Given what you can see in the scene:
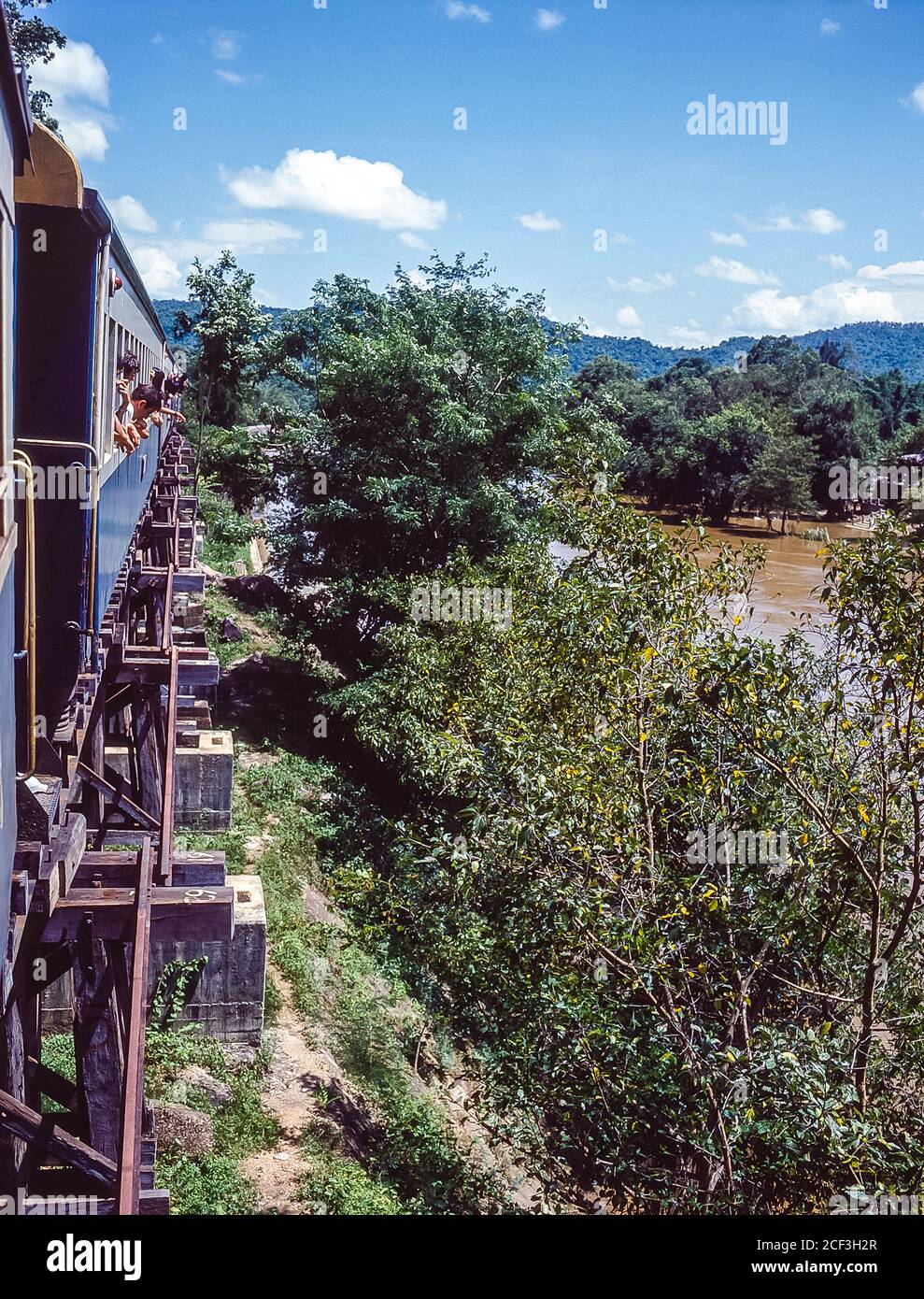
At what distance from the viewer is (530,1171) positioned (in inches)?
261

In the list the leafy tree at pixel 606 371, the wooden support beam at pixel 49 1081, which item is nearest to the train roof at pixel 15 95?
the wooden support beam at pixel 49 1081

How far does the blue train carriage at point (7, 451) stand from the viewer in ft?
9.18

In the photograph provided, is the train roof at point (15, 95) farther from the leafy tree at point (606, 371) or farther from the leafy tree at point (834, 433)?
the leafy tree at point (606, 371)

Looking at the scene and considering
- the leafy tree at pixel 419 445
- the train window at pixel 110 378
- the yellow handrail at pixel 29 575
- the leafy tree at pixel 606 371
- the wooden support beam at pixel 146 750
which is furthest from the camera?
the leafy tree at pixel 606 371

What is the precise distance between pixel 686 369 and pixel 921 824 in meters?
116

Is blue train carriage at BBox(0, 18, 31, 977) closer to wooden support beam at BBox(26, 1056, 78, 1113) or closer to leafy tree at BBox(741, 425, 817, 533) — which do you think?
wooden support beam at BBox(26, 1056, 78, 1113)

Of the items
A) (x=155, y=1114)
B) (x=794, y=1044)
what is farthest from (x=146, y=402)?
(x=794, y=1044)

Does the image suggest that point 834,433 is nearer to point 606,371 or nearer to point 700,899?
point 606,371

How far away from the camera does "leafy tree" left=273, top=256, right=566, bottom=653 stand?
58.2 feet

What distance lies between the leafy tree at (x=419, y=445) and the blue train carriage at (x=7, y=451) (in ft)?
46.3

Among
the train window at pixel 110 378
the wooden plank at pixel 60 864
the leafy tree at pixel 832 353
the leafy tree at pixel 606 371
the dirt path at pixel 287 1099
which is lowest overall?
the dirt path at pixel 287 1099

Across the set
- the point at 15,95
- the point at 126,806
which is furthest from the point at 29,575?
the point at 126,806

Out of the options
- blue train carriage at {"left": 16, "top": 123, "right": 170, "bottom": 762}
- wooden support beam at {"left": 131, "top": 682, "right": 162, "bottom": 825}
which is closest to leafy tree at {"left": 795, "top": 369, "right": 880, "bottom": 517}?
wooden support beam at {"left": 131, "top": 682, "right": 162, "bottom": 825}

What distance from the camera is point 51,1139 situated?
4664 millimetres
